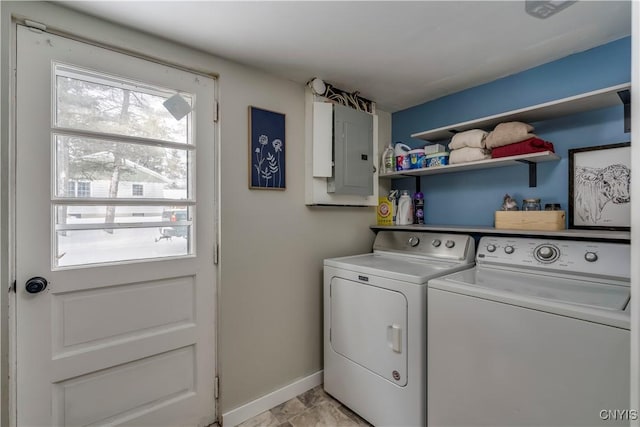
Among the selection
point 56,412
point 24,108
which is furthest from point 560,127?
point 56,412

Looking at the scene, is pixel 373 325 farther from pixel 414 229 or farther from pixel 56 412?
pixel 56 412

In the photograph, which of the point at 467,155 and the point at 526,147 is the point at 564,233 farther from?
the point at 467,155

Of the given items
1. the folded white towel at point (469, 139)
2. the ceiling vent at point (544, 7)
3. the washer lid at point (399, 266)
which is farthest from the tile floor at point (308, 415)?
the ceiling vent at point (544, 7)

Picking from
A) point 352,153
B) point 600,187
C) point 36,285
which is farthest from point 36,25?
point 600,187

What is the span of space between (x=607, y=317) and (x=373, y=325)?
1.05 m

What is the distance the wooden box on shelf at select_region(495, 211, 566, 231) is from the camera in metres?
1.64

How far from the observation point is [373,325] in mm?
1750

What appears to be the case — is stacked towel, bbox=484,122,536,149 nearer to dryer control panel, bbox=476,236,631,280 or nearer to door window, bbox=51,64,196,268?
dryer control panel, bbox=476,236,631,280

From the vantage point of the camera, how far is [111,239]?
1.45 m

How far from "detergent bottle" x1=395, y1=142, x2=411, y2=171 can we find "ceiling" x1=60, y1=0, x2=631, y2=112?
0.59m

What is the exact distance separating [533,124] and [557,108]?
0.95ft

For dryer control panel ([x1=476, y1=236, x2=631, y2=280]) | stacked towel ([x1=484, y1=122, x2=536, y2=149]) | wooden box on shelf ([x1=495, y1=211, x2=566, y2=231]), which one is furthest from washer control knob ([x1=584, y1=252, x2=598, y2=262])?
stacked towel ([x1=484, y1=122, x2=536, y2=149])

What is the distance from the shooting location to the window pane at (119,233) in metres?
1.35

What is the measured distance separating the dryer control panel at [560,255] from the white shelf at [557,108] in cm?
74
